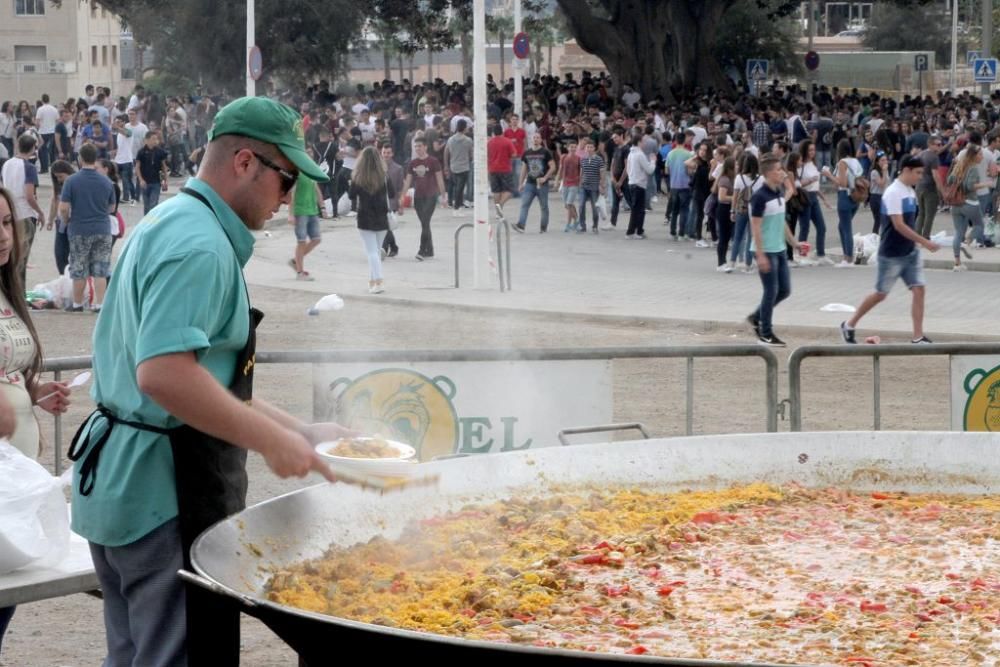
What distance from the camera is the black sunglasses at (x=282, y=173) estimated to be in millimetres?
3732

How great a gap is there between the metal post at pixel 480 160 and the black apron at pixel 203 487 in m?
15.1

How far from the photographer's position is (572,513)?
5195 mm

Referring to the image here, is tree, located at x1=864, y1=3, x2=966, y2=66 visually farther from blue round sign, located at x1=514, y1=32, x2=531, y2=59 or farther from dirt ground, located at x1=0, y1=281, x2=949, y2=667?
dirt ground, located at x1=0, y1=281, x2=949, y2=667

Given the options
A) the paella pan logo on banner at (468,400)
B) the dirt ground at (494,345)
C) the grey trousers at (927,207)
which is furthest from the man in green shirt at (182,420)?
the grey trousers at (927,207)

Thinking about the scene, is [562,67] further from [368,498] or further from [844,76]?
[368,498]

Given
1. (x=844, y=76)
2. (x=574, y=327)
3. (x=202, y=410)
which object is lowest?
(x=574, y=327)

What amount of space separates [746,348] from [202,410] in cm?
485

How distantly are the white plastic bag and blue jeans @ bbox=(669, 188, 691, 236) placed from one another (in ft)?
25.3

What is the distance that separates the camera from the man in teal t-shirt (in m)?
15.2

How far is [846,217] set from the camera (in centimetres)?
2230

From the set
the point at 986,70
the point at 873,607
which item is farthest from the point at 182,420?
the point at 986,70

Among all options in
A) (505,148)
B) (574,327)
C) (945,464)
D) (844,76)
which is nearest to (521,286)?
(574,327)

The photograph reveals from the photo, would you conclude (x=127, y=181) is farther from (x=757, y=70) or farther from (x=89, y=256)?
(x=757, y=70)

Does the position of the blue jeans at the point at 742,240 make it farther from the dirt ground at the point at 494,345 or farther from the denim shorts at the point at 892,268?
the denim shorts at the point at 892,268
